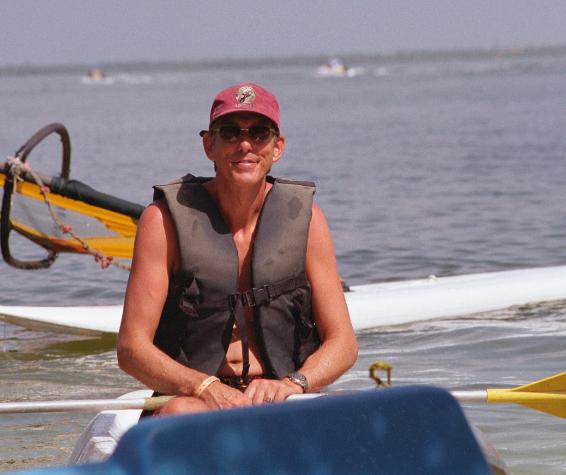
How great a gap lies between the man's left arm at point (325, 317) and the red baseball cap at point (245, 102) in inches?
16.1

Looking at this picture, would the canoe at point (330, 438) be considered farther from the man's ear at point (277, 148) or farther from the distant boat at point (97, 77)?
the distant boat at point (97, 77)

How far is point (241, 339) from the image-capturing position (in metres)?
3.78

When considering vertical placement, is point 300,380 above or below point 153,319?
below

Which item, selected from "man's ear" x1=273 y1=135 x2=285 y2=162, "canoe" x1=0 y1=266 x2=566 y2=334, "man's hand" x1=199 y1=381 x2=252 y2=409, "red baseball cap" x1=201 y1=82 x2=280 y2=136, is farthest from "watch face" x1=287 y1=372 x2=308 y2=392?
"canoe" x1=0 y1=266 x2=566 y2=334

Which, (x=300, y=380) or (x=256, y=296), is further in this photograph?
(x=256, y=296)

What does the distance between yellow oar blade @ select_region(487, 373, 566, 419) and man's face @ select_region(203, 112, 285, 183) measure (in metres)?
0.98

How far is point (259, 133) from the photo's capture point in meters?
3.68

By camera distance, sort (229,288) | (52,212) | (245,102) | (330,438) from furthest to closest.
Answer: (52,212) < (229,288) < (245,102) < (330,438)

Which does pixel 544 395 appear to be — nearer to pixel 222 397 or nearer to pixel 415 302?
pixel 222 397

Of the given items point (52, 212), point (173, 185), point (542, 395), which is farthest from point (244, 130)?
point (52, 212)

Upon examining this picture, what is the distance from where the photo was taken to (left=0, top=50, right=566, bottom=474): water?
6246mm

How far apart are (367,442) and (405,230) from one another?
394 inches

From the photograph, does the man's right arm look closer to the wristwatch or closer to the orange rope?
the wristwatch

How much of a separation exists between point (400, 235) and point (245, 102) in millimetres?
8505
